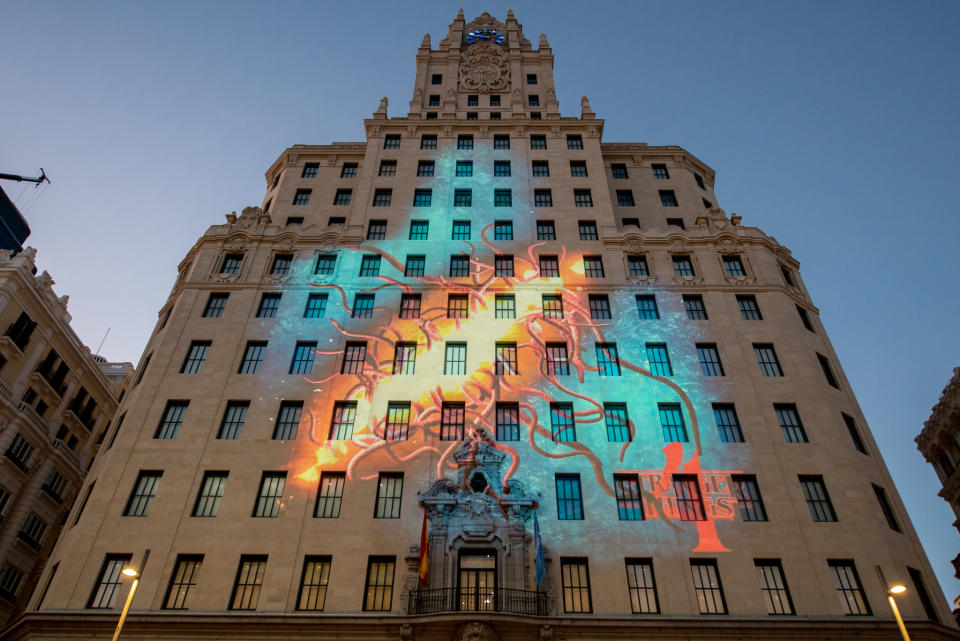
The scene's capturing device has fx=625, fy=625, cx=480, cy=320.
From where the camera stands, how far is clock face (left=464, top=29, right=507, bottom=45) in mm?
64250

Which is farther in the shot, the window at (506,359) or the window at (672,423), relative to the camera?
the window at (506,359)

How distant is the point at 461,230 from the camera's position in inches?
1700

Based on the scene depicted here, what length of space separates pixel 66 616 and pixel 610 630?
23.0m

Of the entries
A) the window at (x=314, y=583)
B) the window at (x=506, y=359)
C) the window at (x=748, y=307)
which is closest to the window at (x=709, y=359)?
the window at (x=748, y=307)

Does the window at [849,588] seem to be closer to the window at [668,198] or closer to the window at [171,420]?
the window at [668,198]

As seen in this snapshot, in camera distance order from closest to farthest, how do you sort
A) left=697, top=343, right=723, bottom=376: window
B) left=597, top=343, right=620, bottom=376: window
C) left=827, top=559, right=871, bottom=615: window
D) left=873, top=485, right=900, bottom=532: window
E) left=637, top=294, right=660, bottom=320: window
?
left=827, top=559, right=871, bottom=615: window
left=873, top=485, right=900, bottom=532: window
left=597, top=343, right=620, bottom=376: window
left=697, top=343, right=723, bottom=376: window
left=637, top=294, right=660, bottom=320: window

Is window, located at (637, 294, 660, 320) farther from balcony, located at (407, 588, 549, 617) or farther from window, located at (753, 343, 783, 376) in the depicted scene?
balcony, located at (407, 588, 549, 617)

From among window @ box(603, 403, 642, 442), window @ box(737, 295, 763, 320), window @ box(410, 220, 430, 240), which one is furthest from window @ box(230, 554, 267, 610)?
window @ box(737, 295, 763, 320)

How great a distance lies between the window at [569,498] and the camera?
98.0ft

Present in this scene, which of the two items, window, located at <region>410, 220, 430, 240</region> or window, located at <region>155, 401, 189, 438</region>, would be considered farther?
window, located at <region>410, 220, 430, 240</region>

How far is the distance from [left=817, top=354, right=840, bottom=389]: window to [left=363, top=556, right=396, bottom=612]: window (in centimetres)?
2654

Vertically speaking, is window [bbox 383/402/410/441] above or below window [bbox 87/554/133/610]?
above

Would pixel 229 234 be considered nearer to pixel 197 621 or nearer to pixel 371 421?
pixel 371 421

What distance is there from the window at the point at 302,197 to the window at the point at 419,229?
10.3m
